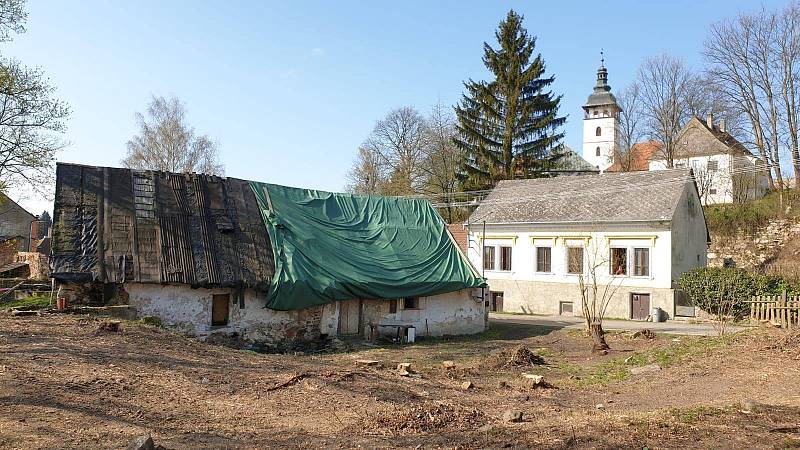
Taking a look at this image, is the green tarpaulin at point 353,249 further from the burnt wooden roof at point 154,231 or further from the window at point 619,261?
the window at point 619,261

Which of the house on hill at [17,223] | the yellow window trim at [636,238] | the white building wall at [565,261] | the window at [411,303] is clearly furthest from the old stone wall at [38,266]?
the yellow window trim at [636,238]

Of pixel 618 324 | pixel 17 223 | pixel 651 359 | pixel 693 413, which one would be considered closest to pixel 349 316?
pixel 651 359

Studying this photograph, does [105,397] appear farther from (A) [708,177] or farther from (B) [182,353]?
(A) [708,177]

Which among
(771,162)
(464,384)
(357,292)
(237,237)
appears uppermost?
(771,162)

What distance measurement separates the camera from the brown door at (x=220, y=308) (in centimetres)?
1989

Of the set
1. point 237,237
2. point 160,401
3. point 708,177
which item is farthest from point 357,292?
point 708,177

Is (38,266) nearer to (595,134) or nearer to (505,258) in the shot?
(505,258)

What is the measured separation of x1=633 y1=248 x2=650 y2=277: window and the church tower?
49926 millimetres

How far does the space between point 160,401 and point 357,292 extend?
11771 mm

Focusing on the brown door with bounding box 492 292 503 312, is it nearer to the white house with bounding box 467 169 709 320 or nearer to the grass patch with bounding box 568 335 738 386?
the white house with bounding box 467 169 709 320

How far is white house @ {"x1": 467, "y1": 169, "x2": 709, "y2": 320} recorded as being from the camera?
2903 cm

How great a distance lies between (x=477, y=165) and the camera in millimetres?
45781

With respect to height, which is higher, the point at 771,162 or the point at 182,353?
the point at 771,162

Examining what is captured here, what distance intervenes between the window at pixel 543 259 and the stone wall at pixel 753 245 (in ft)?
39.4
